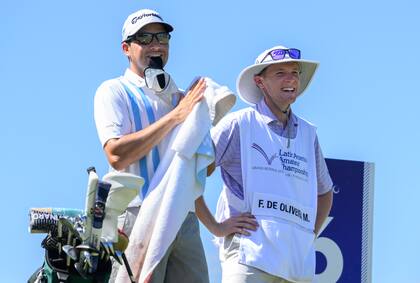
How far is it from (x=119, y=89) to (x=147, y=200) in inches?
32.5

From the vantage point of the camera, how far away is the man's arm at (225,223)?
31.2 ft

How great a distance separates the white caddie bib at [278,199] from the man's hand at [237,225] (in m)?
0.04

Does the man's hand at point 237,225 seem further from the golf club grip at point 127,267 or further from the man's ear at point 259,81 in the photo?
the golf club grip at point 127,267

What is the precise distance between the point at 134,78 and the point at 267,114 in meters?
1.26

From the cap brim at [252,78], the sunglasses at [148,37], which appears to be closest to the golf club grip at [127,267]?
the sunglasses at [148,37]

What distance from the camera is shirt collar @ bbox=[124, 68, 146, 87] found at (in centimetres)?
905

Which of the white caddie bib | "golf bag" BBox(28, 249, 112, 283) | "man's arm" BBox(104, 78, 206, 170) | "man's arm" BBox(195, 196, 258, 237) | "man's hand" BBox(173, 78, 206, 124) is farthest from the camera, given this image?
"man's arm" BBox(195, 196, 258, 237)

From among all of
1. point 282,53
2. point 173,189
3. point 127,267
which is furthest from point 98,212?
point 282,53

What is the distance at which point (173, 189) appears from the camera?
8578mm

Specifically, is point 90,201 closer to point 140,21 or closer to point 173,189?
point 173,189

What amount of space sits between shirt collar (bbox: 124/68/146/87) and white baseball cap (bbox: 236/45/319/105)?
4.17 ft

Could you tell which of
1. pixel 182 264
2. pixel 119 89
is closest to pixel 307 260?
pixel 182 264

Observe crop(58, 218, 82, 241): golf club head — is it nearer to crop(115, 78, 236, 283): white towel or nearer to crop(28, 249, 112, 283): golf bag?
crop(28, 249, 112, 283): golf bag

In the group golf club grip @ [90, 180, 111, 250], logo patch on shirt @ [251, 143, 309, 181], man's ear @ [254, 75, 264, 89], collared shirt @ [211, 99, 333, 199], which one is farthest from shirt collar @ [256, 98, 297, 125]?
golf club grip @ [90, 180, 111, 250]
